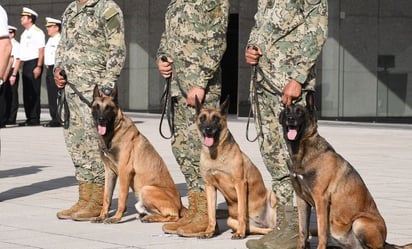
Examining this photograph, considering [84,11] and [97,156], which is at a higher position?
[84,11]

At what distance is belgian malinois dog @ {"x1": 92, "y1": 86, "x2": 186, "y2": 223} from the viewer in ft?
31.4

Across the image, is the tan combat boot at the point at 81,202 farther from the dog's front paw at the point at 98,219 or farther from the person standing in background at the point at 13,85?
Result: the person standing in background at the point at 13,85

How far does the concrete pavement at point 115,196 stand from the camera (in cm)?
861

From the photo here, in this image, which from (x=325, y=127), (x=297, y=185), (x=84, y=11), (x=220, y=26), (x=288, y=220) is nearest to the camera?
(x=297, y=185)

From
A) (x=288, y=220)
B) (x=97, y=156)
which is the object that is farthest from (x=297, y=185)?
(x=97, y=156)

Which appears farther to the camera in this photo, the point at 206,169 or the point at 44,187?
the point at 44,187

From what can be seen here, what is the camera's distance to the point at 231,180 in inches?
339

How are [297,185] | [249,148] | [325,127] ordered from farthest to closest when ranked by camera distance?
1. [325,127]
2. [249,148]
3. [297,185]

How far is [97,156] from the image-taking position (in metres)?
10.1

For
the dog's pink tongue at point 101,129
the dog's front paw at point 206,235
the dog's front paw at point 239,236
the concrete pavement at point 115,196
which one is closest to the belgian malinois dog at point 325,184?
the concrete pavement at point 115,196

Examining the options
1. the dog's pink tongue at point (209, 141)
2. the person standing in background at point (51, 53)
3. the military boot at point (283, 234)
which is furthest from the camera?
the person standing in background at point (51, 53)

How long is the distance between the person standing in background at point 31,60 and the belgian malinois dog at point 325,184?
15.6m

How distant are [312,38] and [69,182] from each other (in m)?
5.60

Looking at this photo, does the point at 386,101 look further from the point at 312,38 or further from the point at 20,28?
the point at 312,38
